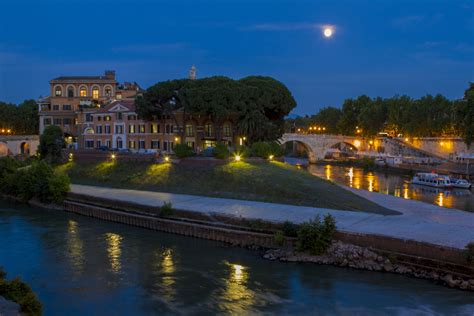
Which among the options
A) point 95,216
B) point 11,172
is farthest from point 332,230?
point 11,172

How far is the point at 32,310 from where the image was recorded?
583 inches

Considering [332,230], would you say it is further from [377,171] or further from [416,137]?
[416,137]

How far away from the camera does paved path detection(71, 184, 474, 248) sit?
27219mm

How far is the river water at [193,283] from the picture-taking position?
21.1m

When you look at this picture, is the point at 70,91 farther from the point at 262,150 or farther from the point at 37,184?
the point at 262,150

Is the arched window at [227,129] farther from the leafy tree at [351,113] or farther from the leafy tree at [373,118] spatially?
the leafy tree at [351,113]

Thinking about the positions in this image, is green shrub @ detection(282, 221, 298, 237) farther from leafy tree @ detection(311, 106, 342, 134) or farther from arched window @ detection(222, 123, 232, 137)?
leafy tree @ detection(311, 106, 342, 134)

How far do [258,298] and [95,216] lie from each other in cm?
2211

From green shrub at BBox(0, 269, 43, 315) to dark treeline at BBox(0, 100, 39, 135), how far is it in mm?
90083

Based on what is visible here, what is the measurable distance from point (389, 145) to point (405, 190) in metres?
46.1

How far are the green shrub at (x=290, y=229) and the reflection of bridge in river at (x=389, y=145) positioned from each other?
61.5 m

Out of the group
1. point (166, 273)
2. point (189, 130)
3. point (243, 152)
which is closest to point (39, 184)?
point (243, 152)

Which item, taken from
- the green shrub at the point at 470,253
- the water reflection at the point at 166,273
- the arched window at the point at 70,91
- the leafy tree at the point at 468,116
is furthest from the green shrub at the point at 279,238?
the arched window at the point at 70,91

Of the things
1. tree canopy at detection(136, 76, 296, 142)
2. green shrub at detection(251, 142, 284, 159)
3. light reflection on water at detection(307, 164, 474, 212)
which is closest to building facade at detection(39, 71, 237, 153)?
tree canopy at detection(136, 76, 296, 142)
